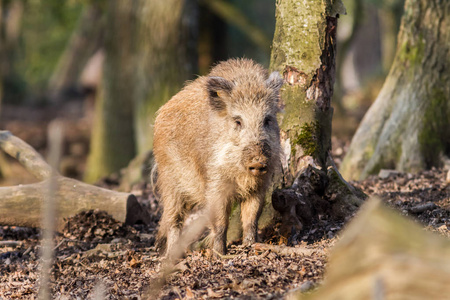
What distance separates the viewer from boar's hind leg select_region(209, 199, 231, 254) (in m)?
5.60

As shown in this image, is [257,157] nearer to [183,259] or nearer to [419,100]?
[183,259]

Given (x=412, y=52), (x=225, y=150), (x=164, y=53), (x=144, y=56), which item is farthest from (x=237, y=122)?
(x=144, y=56)

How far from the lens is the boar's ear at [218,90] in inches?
224

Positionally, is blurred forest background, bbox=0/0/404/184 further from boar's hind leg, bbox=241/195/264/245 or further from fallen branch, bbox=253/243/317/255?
fallen branch, bbox=253/243/317/255

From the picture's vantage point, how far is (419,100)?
26.9 ft

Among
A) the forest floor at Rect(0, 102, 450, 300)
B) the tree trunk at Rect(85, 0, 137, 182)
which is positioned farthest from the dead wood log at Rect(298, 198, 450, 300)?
the tree trunk at Rect(85, 0, 137, 182)

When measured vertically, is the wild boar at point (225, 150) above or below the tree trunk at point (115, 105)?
below

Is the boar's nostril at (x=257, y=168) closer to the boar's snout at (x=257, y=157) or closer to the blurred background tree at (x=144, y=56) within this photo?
the boar's snout at (x=257, y=157)

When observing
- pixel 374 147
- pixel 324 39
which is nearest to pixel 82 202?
pixel 324 39

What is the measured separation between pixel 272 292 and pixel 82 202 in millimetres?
3367

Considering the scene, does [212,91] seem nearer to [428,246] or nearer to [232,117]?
[232,117]

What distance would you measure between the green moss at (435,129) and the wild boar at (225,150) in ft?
10.5

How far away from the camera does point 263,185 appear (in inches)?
225

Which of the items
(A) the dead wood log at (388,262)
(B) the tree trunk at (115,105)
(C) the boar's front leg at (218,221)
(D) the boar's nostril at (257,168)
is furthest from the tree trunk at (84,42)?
(A) the dead wood log at (388,262)
